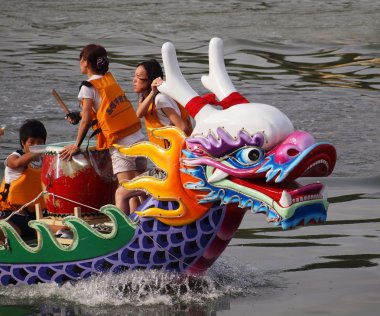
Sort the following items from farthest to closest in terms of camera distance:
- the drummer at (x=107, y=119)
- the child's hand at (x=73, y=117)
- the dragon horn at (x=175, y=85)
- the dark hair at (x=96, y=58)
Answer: the child's hand at (x=73, y=117)
the dark hair at (x=96, y=58)
the drummer at (x=107, y=119)
the dragon horn at (x=175, y=85)

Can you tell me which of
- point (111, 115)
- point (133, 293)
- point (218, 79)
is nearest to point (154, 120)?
point (111, 115)

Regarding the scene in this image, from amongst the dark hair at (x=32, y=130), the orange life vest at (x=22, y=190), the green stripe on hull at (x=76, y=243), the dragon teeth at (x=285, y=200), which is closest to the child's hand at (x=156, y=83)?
the green stripe on hull at (x=76, y=243)

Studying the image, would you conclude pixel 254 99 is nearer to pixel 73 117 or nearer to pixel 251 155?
pixel 73 117

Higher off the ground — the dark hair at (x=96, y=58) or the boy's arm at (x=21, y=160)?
the dark hair at (x=96, y=58)

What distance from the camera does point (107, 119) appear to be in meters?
8.46

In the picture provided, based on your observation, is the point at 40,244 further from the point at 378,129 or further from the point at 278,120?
the point at 378,129

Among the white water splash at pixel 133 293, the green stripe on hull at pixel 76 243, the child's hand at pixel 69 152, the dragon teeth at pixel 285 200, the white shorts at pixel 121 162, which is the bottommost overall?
the white water splash at pixel 133 293

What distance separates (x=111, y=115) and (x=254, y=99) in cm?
864

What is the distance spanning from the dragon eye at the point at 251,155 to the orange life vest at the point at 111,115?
1.48 metres

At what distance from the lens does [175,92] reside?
25.6 feet

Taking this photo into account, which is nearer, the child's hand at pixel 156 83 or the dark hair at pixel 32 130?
the child's hand at pixel 156 83

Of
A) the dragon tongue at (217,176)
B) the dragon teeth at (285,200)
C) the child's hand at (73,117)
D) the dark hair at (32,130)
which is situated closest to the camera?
the dragon teeth at (285,200)

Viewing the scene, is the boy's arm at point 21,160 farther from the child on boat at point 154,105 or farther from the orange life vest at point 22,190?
the child on boat at point 154,105

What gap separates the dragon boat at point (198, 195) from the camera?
284 inches
